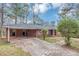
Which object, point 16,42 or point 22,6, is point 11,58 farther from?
point 22,6

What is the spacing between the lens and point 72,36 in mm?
2594

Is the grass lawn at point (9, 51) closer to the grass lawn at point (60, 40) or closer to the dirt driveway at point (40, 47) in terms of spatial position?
the dirt driveway at point (40, 47)

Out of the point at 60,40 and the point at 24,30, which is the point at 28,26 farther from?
the point at 60,40

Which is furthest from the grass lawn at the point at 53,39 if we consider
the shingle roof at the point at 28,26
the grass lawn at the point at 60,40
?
the shingle roof at the point at 28,26

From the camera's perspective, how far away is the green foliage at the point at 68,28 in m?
2.58

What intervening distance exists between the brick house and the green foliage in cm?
10

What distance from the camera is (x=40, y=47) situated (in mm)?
2625

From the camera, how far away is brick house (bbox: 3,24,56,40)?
259 centimetres

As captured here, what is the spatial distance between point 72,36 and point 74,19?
0.65ft

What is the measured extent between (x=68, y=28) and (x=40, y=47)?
40 centimetres

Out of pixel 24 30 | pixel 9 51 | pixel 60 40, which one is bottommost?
pixel 9 51

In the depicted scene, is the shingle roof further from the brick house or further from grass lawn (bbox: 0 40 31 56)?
grass lawn (bbox: 0 40 31 56)

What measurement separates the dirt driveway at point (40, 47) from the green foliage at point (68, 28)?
0.41ft

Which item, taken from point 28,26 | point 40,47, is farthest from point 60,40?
point 28,26
